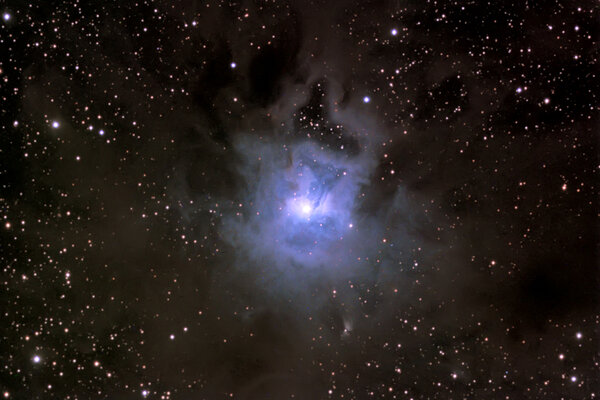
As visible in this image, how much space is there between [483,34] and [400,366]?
0.67m

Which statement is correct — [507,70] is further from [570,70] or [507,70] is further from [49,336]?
[49,336]

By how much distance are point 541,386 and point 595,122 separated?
53cm

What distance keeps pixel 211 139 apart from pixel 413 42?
431 mm

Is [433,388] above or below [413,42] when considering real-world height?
below

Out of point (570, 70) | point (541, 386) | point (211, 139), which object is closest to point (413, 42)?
point (570, 70)

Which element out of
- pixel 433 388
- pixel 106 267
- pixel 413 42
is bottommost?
pixel 433 388

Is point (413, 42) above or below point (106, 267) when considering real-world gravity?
above

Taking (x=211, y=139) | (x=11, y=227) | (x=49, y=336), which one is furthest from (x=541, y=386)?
(x=11, y=227)

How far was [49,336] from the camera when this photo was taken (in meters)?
0.69

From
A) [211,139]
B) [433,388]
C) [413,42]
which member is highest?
[413,42]

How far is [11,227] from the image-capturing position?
2.22 ft

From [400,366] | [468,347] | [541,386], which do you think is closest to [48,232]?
[400,366]

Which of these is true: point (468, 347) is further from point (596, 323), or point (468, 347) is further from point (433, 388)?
point (596, 323)

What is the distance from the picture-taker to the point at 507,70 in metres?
0.65
